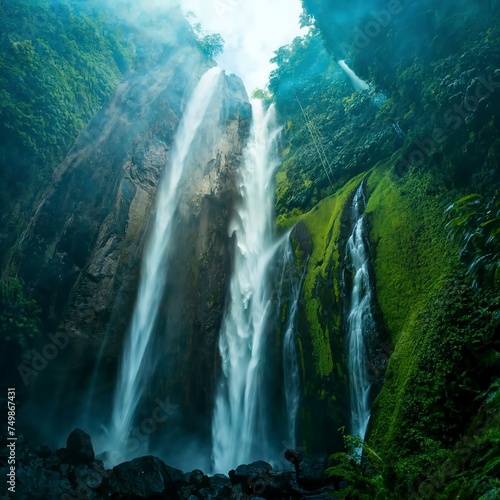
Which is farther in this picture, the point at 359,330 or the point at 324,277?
the point at 324,277

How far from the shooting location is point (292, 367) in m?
9.27

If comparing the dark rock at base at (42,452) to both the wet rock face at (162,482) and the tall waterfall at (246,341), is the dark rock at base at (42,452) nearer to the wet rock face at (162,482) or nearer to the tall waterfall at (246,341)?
the wet rock face at (162,482)

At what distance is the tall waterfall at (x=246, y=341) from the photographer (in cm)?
968

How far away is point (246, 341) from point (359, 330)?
445 centimetres

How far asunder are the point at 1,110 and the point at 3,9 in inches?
284

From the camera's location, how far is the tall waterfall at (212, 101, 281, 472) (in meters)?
9.68

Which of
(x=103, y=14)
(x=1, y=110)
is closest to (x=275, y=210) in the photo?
(x=1, y=110)

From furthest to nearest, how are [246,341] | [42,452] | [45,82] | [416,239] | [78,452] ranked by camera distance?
[45,82], [246,341], [42,452], [78,452], [416,239]

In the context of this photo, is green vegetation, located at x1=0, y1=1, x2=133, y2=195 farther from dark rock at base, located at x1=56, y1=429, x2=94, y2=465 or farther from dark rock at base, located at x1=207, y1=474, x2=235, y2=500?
dark rock at base, located at x1=207, y1=474, x2=235, y2=500

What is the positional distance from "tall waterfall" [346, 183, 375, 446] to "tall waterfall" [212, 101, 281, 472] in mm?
3279

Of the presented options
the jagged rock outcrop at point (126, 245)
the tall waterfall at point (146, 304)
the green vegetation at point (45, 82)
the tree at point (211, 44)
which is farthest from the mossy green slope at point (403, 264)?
the tree at point (211, 44)

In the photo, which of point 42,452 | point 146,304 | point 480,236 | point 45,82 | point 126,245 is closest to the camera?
point 480,236

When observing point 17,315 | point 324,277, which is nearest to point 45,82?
point 17,315

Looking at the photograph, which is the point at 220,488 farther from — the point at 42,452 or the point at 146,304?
the point at 146,304
